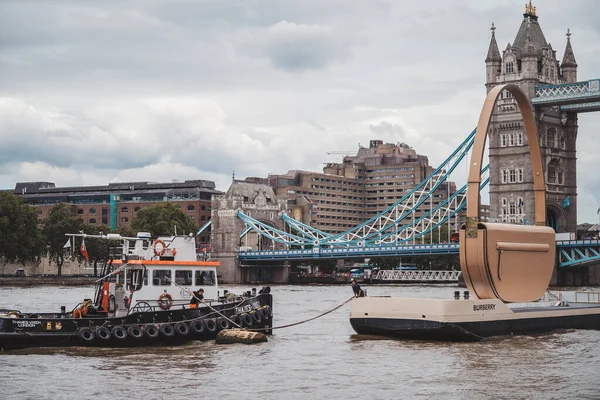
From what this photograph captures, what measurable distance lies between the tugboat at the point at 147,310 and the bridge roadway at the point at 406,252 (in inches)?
2733

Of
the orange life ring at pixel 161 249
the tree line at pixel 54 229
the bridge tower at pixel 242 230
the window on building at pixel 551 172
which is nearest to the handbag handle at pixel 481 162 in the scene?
the orange life ring at pixel 161 249

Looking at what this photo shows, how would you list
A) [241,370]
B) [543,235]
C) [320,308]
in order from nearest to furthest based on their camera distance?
[241,370]
[543,235]
[320,308]

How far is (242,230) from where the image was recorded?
468ft

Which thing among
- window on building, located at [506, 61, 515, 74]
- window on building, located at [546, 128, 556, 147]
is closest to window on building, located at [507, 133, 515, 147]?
window on building, located at [546, 128, 556, 147]

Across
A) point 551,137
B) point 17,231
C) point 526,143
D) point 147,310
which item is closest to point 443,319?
point 147,310

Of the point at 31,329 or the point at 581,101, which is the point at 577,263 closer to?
the point at 581,101

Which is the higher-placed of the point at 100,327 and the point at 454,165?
the point at 454,165

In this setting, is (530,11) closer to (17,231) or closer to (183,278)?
(17,231)

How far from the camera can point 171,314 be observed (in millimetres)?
38000

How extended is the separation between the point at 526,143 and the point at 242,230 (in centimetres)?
4517

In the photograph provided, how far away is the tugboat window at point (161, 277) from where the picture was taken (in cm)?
3900

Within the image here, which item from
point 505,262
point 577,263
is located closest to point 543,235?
point 505,262

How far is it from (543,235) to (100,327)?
753 inches

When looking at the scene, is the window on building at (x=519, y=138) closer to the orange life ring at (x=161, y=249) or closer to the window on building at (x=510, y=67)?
the window on building at (x=510, y=67)
